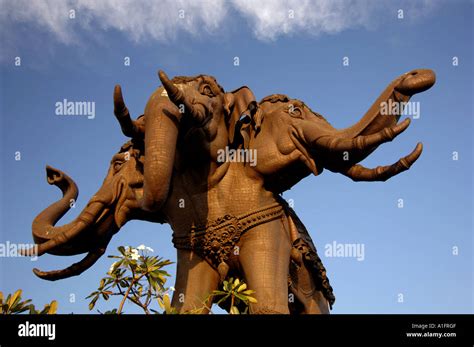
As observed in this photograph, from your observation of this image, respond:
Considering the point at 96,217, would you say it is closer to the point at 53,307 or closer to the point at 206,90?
the point at 206,90

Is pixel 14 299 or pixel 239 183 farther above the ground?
pixel 239 183

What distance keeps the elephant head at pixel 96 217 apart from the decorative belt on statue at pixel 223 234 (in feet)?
2.61

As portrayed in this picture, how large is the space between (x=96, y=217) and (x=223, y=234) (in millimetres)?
1482

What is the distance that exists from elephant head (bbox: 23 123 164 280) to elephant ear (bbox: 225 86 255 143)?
97 centimetres

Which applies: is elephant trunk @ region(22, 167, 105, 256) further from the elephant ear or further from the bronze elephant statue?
the elephant ear

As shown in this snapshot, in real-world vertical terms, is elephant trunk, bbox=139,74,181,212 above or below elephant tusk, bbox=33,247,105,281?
above

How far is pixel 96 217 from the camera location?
7168mm

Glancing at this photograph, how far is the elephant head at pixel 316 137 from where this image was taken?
6289 mm

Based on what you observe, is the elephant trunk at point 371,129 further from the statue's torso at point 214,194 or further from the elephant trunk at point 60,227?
the elephant trunk at point 60,227

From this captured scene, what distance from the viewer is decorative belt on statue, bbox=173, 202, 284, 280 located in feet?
21.9
